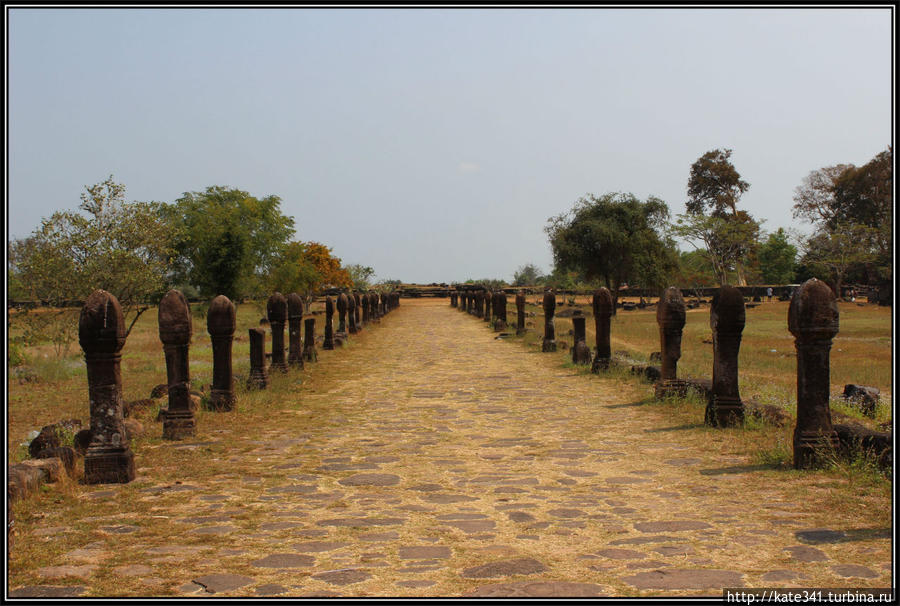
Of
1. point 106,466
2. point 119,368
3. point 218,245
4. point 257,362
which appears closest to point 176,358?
point 119,368

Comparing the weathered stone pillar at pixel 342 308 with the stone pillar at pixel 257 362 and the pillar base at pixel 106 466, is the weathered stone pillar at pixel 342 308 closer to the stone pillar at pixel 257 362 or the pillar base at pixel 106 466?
the stone pillar at pixel 257 362

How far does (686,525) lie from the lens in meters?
5.12

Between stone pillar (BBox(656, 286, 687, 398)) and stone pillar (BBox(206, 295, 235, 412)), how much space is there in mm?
6032

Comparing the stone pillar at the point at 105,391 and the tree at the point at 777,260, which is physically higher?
the tree at the point at 777,260

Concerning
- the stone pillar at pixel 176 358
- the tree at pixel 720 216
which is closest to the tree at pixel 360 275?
the tree at pixel 720 216

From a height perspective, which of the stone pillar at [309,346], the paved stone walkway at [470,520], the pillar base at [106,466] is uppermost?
the stone pillar at [309,346]

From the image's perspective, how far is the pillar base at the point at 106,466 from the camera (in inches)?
256

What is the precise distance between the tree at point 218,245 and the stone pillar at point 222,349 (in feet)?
83.2

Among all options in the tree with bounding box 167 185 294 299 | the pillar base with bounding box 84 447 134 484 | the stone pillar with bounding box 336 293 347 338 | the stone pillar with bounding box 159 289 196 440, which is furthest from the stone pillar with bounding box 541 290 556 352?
the tree with bounding box 167 185 294 299

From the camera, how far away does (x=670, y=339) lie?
10633mm

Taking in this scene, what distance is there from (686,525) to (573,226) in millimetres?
37938

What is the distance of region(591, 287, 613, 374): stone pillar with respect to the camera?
13.7 m

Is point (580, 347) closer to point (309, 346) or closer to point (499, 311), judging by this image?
point (309, 346)

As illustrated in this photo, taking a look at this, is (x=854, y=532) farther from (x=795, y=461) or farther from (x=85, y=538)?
(x=85, y=538)
